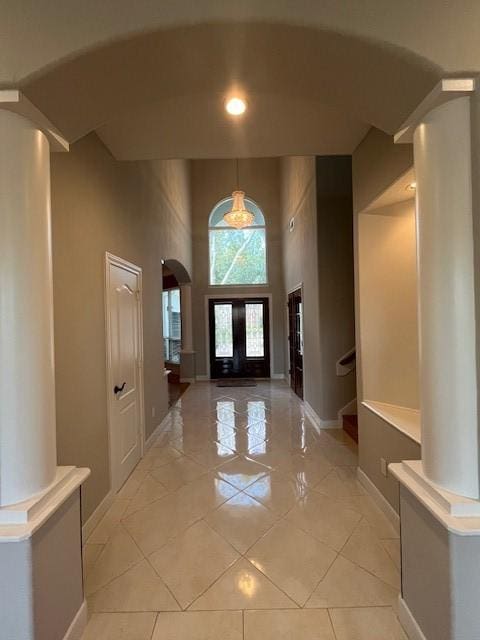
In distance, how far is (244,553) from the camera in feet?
7.22

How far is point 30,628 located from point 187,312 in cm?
756

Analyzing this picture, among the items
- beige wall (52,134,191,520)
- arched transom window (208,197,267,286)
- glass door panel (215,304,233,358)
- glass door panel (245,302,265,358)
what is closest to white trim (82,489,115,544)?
beige wall (52,134,191,520)

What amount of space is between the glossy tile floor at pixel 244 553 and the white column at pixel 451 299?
958mm

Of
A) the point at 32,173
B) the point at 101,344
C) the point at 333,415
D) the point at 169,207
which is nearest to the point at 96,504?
the point at 101,344

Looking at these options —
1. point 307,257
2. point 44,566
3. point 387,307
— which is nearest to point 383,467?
point 387,307

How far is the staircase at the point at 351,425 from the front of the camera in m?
4.16

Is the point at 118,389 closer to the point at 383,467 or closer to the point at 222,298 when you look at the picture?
the point at 383,467

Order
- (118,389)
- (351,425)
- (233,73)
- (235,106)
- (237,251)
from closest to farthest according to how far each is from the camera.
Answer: (233,73) < (235,106) < (118,389) < (351,425) < (237,251)

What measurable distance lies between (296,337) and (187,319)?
3118 mm

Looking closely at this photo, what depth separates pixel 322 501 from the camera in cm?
280

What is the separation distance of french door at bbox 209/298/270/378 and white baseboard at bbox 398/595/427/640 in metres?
7.18

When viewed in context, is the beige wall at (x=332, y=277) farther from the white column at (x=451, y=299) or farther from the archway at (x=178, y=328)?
the white column at (x=451, y=299)

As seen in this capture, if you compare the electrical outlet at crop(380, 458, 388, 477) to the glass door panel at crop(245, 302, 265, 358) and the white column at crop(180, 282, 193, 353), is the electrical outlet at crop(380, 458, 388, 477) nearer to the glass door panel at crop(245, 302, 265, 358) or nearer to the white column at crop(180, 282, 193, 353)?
the glass door panel at crop(245, 302, 265, 358)

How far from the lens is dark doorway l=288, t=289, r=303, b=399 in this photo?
20.6 ft
